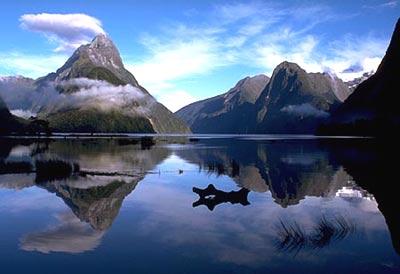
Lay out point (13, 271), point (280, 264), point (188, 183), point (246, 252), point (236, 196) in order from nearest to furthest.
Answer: point (13, 271) → point (280, 264) → point (246, 252) → point (236, 196) → point (188, 183)

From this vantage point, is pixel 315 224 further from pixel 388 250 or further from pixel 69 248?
pixel 69 248

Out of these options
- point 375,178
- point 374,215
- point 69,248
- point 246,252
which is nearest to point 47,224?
point 69,248

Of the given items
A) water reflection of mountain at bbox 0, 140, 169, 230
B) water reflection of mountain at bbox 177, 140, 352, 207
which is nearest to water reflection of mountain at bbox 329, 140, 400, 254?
water reflection of mountain at bbox 177, 140, 352, 207

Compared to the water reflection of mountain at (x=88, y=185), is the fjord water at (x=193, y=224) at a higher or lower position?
lower

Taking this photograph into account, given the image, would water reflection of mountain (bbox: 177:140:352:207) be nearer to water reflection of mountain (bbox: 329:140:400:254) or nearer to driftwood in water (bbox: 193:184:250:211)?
water reflection of mountain (bbox: 329:140:400:254)

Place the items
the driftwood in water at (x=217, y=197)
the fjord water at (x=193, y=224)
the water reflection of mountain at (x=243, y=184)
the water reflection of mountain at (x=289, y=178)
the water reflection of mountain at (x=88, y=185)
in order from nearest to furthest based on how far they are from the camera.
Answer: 1. the fjord water at (x=193, y=224)
2. the water reflection of mountain at (x=243, y=184)
3. the water reflection of mountain at (x=88, y=185)
4. the driftwood in water at (x=217, y=197)
5. the water reflection of mountain at (x=289, y=178)

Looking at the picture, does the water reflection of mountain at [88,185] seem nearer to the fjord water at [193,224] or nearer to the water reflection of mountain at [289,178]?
the fjord water at [193,224]

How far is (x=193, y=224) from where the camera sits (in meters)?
38.2

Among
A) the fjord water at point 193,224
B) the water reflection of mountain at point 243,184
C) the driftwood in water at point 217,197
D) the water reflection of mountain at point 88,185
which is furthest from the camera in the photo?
the driftwood in water at point 217,197

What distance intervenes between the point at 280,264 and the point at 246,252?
3.26 meters

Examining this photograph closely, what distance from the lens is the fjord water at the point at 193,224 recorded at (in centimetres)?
2684

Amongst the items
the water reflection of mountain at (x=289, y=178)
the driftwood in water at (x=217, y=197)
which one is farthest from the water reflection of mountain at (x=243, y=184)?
the driftwood in water at (x=217, y=197)

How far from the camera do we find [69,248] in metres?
29.6

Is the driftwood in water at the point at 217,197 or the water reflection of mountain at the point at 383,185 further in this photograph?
the driftwood in water at the point at 217,197
